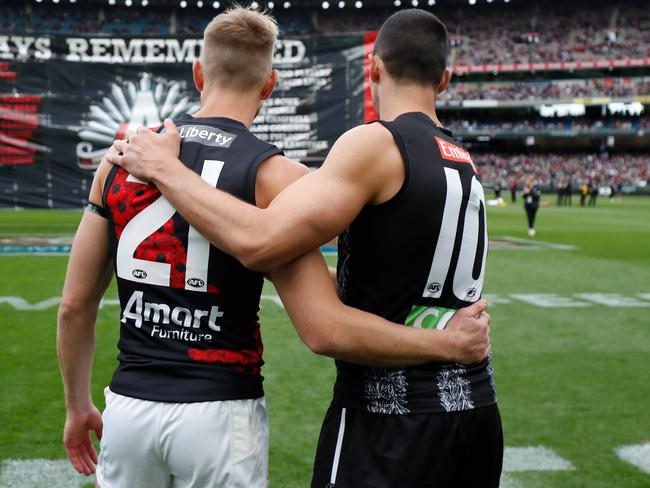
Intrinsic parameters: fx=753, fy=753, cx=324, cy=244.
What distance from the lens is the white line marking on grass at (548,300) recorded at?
33.2ft

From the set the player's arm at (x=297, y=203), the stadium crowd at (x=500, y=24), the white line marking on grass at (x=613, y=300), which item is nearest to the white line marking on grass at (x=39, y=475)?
the player's arm at (x=297, y=203)

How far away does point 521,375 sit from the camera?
6.59m

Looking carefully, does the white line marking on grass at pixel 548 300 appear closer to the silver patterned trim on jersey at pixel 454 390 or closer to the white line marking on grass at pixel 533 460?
the white line marking on grass at pixel 533 460

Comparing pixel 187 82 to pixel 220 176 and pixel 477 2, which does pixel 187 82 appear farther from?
pixel 477 2

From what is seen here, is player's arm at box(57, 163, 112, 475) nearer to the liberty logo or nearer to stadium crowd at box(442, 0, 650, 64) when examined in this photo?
the liberty logo

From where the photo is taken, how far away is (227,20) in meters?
2.36

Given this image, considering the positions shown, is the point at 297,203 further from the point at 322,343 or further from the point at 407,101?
the point at 407,101

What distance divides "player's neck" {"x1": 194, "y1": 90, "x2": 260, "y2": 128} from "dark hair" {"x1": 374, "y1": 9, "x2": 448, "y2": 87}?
0.44m

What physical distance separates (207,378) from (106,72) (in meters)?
12.3

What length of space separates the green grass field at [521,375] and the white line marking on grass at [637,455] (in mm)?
53

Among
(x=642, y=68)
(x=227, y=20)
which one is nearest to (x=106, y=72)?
(x=227, y=20)

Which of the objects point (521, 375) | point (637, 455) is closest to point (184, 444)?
point (637, 455)

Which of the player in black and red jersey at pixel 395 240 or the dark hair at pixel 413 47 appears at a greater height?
the dark hair at pixel 413 47

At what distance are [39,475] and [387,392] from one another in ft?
9.11
